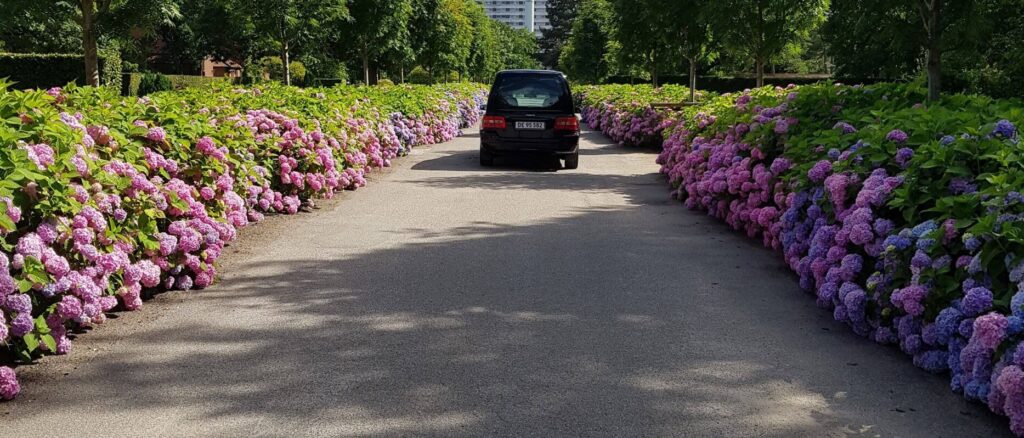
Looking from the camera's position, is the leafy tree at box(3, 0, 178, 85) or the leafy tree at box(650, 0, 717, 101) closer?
the leafy tree at box(3, 0, 178, 85)

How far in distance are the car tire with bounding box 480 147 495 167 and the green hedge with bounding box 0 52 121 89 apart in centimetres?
2415

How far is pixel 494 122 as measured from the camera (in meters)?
14.7

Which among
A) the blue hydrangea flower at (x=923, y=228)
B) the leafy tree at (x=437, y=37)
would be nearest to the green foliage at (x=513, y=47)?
the leafy tree at (x=437, y=37)

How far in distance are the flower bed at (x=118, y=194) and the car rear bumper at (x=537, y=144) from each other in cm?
527

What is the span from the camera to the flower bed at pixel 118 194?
13.8ft

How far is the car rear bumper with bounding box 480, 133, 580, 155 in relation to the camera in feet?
47.8

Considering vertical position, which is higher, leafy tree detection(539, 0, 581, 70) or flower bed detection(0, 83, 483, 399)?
leafy tree detection(539, 0, 581, 70)

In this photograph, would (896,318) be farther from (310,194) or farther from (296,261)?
(310,194)

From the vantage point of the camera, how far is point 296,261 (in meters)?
6.96

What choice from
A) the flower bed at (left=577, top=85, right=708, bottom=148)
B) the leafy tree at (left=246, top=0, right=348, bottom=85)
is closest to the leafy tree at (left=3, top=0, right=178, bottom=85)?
the leafy tree at (left=246, top=0, right=348, bottom=85)

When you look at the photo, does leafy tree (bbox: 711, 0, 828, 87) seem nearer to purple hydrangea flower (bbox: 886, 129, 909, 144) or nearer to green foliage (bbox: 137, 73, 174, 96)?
purple hydrangea flower (bbox: 886, 129, 909, 144)

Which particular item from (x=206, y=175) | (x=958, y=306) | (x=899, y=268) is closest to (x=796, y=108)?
(x=899, y=268)

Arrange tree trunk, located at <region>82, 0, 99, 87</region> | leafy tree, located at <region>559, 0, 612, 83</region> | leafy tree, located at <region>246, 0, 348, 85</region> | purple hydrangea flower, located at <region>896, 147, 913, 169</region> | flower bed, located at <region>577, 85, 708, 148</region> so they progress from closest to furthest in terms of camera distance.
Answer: purple hydrangea flower, located at <region>896, 147, 913, 169</region> → tree trunk, located at <region>82, 0, 99, 87</region> → flower bed, located at <region>577, 85, 708, 148</region> → leafy tree, located at <region>246, 0, 348, 85</region> → leafy tree, located at <region>559, 0, 612, 83</region>

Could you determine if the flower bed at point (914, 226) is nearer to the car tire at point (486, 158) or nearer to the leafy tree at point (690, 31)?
the car tire at point (486, 158)
